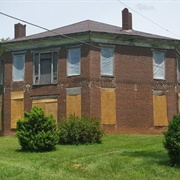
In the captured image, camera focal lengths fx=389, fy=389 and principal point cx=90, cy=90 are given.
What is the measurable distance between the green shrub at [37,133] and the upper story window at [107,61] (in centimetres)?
1031

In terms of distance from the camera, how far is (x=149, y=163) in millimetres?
12641

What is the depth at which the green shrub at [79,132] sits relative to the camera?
2128 centimetres

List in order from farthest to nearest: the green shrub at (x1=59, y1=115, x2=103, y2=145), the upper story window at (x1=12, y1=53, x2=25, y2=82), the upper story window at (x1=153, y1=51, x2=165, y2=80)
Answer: the upper story window at (x1=12, y1=53, x2=25, y2=82), the upper story window at (x1=153, y1=51, x2=165, y2=80), the green shrub at (x1=59, y1=115, x2=103, y2=145)

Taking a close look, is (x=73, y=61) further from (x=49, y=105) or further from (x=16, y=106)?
(x=16, y=106)

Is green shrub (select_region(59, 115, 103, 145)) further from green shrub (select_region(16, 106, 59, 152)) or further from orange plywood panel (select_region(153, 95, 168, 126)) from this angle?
orange plywood panel (select_region(153, 95, 168, 126))

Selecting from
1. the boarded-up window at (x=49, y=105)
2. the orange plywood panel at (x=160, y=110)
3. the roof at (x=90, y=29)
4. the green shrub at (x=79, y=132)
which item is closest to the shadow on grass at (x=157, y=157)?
the green shrub at (x=79, y=132)

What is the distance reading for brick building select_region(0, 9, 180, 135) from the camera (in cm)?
2816

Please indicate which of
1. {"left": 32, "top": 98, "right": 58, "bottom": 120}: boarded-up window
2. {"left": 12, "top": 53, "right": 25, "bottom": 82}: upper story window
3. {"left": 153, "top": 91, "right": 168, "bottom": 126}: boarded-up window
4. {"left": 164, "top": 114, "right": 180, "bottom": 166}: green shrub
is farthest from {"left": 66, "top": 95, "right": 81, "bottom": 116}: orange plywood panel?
{"left": 164, "top": 114, "right": 180, "bottom": 166}: green shrub

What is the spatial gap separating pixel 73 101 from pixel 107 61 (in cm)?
388

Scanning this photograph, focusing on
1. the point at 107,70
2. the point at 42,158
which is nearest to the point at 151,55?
the point at 107,70

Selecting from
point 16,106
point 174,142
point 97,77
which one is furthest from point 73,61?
point 174,142

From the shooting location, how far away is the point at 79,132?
840 inches

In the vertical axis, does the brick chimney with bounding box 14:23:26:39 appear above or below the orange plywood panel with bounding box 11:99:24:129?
above

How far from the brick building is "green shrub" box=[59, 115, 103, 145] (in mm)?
5585
